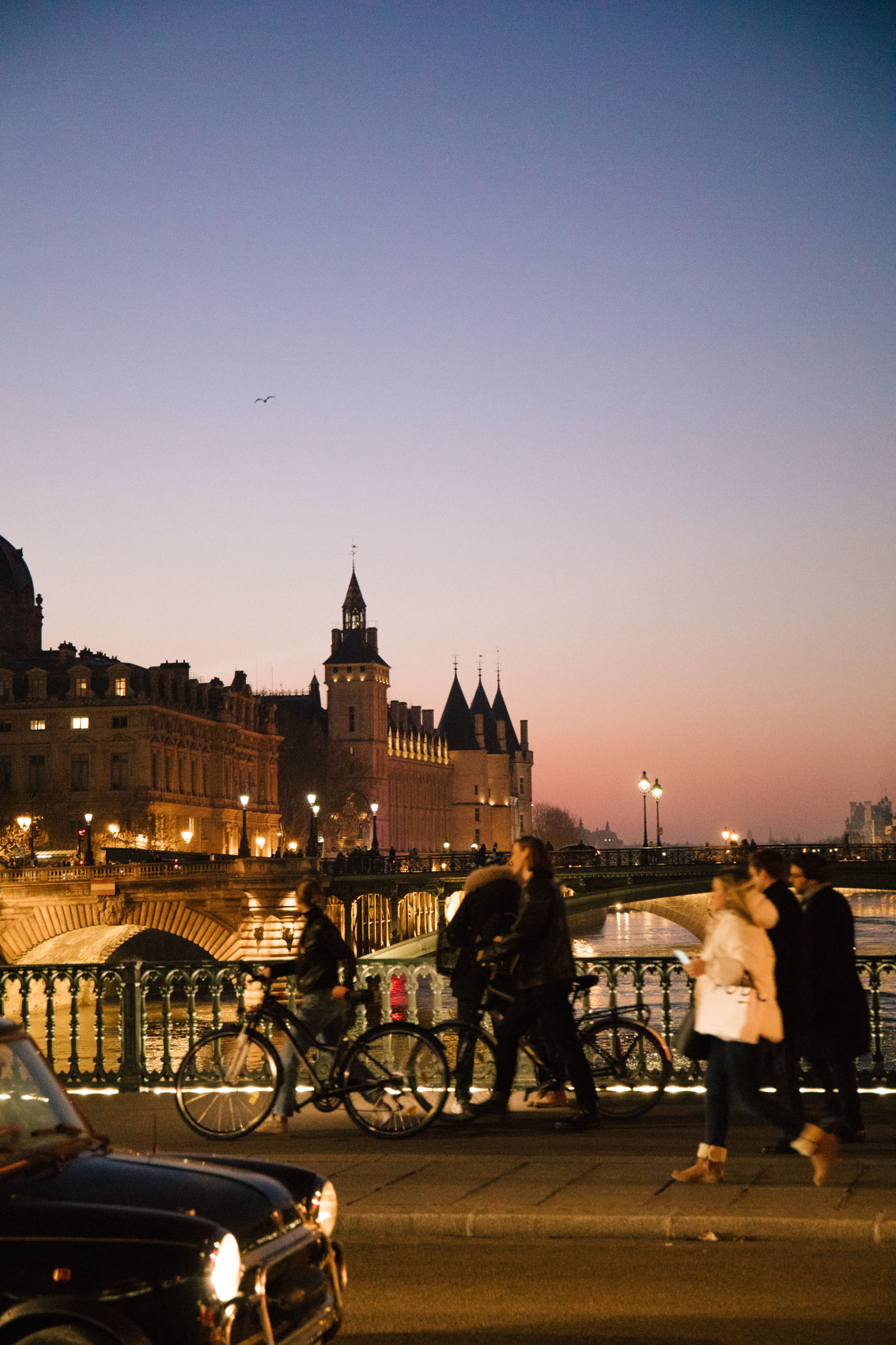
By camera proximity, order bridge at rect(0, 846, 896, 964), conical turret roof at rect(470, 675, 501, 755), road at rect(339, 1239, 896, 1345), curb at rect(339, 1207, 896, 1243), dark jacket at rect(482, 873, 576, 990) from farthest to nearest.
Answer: conical turret roof at rect(470, 675, 501, 755) → bridge at rect(0, 846, 896, 964) → dark jacket at rect(482, 873, 576, 990) → curb at rect(339, 1207, 896, 1243) → road at rect(339, 1239, 896, 1345)

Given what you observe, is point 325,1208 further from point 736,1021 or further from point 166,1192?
point 736,1021

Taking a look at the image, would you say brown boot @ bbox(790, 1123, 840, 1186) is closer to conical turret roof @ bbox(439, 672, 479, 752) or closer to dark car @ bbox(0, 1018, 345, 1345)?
dark car @ bbox(0, 1018, 345, 1345)

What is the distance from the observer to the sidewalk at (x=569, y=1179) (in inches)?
285

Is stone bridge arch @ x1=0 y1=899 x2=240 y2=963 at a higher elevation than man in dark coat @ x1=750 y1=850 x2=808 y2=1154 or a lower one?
lower

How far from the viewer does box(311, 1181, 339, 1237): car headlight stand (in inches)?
203

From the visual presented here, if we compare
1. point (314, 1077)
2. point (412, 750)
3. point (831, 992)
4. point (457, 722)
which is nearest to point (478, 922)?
point (314, 1077)

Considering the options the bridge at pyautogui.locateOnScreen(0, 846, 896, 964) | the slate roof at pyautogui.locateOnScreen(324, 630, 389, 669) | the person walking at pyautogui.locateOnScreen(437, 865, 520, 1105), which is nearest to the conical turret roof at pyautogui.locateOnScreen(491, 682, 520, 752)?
the slate roof at pyautogui.locateOnScreen(324, 630, 389, 669)

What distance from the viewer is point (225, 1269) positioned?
14.7ft

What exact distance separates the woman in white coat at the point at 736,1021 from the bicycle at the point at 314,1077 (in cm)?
220

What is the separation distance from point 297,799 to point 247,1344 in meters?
117

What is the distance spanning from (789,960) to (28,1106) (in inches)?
193

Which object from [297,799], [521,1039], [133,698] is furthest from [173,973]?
[297,799]

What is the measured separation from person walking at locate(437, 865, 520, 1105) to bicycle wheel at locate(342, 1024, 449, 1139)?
0.37 m

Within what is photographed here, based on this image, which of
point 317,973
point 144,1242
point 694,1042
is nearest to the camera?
point 144,1242
